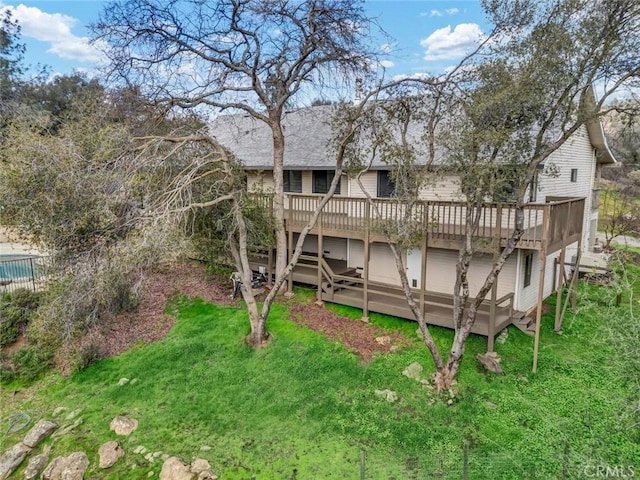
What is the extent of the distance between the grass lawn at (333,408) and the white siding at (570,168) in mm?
4864

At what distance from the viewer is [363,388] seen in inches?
402

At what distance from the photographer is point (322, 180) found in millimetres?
17422

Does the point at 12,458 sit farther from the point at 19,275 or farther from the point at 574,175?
the point at 574,175

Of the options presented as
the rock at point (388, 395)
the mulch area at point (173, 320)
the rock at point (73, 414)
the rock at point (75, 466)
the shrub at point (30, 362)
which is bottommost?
the rock at point (75, 466)

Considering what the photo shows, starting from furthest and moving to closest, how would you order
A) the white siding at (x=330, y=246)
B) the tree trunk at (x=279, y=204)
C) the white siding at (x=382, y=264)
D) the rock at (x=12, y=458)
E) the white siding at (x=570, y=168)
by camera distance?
1. the white siding at (x=330, y=246)
2. the white siding at (x=382, y=264)
3. the tree trunk at (x=279, y=204)
4. the white siding at (x=570, y=168)
5. the rock at (x=12, y=458)

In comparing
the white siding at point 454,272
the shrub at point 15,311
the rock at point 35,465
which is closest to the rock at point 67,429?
the rock at point 35,465

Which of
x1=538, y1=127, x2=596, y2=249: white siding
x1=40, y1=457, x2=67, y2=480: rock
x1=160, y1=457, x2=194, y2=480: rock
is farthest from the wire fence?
x1=538, y1=127, x2=596, y2=249: white siding

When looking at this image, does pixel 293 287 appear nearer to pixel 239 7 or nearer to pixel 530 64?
pixel 239 7

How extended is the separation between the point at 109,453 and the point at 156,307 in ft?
21.7

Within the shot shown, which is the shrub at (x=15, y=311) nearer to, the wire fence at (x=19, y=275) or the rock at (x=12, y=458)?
the wire fence at (x=19, y=275)

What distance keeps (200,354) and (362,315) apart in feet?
17.4

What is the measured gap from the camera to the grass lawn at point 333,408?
794 cm
